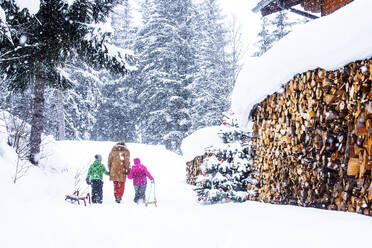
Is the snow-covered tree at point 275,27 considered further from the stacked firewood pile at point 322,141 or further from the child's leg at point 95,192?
the stacked firewood pile at point 322,141

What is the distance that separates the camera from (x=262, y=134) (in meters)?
6.59

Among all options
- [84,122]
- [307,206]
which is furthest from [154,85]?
[307,206]

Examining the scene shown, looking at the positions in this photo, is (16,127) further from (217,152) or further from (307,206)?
(307,206)

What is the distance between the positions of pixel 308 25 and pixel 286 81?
3.35 ft

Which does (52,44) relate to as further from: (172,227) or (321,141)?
(321,141)

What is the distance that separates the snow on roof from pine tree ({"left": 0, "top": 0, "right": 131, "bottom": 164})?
14.5ft

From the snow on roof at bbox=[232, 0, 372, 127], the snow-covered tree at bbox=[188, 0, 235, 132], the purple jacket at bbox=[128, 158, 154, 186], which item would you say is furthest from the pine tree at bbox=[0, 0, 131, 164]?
the snow-covered tree at bbox=[188, 0, 235, 132]

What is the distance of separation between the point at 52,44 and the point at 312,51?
6.92 metres

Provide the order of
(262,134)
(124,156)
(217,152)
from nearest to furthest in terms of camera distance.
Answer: (262,134) → (217,152) → (124,156)

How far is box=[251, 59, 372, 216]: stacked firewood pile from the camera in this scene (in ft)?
12.4

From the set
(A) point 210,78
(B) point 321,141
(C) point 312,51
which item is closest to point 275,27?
(A) point 210,78

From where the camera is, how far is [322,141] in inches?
179

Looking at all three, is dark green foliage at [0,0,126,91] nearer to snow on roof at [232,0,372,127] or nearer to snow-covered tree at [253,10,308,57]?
snow on roof at [232,0,372,127]

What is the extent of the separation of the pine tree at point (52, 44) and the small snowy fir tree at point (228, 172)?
13.2 ft
